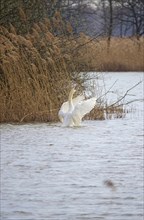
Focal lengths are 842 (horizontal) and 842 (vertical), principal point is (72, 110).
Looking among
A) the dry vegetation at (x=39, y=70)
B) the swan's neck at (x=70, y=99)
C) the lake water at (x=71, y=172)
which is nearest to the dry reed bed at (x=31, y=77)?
the dry vegetation at (x=39, y=70)

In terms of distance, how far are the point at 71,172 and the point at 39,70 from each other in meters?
5.32

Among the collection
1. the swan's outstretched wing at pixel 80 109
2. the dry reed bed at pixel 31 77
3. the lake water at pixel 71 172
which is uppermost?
the dry reed bed at pixel 31 77

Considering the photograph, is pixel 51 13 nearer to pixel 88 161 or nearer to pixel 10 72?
pixel 10 72

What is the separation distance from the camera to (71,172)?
25.3 feet

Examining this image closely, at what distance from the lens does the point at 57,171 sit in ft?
25.5

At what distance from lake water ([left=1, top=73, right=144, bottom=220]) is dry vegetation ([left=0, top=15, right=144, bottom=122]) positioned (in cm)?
39

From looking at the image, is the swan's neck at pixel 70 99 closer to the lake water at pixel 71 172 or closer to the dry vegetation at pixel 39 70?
the lake water at pixel 71 172

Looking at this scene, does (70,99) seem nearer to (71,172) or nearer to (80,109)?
(80,109)

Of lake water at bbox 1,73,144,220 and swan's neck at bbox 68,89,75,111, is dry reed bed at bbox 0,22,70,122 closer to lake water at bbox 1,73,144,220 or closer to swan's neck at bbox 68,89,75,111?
lake water at bbox 1,73,144,220

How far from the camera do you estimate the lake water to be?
6.07 meters

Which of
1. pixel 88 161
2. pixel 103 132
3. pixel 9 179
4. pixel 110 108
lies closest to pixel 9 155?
pixel 88 161

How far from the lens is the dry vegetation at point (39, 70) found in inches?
483

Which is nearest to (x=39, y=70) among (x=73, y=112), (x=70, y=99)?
(x=70, y=99)

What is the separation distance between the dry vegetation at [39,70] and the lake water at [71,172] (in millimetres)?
391
